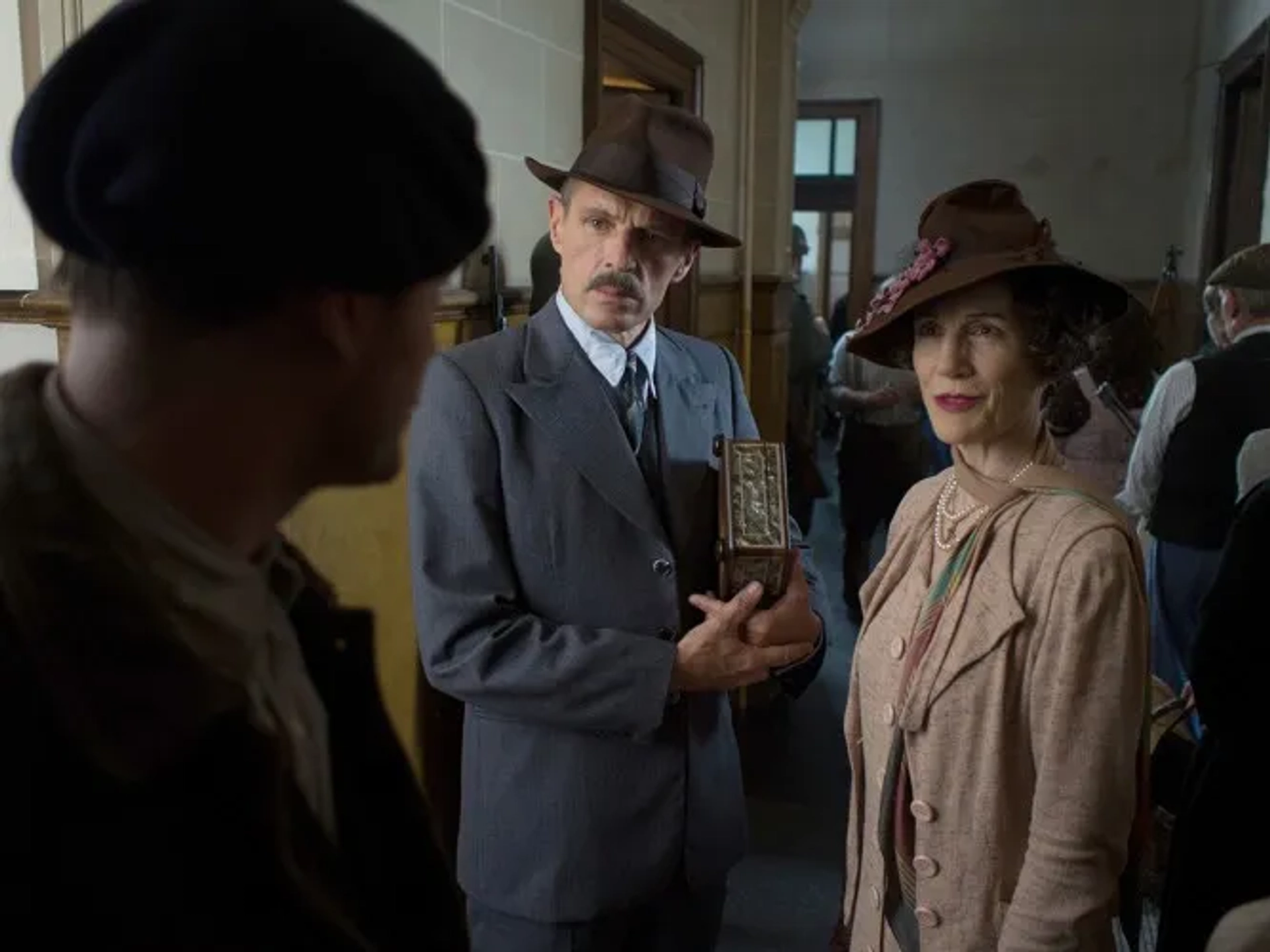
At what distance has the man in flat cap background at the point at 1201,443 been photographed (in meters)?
2.41

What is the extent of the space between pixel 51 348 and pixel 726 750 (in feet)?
2.94

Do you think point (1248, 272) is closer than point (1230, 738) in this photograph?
No

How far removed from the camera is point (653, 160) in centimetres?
131

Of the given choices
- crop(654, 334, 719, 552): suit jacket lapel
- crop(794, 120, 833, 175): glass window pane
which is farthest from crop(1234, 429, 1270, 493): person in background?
crop(794, 120, 833, 175): glass window pane

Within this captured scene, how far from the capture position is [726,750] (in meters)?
1.41

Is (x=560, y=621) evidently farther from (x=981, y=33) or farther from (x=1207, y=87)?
(x=981, y=33)

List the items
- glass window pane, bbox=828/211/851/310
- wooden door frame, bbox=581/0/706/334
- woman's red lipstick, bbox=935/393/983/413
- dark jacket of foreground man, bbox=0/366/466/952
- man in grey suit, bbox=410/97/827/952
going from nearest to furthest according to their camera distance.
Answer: dark jacket of foreground man, bbox=0/366/466/952 < woman's red lipstick, bbox=935/393/983/413 < man in grey suit, bbox=410/97/827/952 < wooden door frame, bbox=581/0/706/334 < glass window pane, bbox=828/211/851/310

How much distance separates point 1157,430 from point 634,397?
1633mm

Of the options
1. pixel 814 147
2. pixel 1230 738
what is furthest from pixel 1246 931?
pixel 814 147

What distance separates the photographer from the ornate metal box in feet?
3.59

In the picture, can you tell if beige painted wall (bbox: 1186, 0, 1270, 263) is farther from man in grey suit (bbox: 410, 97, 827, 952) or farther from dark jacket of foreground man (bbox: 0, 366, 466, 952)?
dark jacket of foreground man (bbox: 0, 366, 466, 952)

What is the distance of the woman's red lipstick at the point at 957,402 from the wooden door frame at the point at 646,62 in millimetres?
1165

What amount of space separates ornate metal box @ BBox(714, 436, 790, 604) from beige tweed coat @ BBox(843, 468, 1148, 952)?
0.59ft

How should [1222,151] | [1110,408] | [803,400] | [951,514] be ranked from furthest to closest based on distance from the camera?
[1222,151] < [803,400] < [1110,408] < [951,514]
